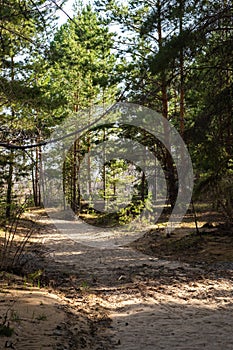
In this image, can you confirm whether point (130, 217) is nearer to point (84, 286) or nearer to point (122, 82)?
point (122, 82)

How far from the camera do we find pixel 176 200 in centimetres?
1484

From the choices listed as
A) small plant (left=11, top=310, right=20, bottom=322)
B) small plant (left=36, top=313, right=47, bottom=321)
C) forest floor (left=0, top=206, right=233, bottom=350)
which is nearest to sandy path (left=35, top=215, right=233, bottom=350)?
forest floor (left=0, top=206, right=233, bottom=350)

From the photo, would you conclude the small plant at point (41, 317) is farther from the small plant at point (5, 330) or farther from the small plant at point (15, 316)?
the small plant at point (5, 330)

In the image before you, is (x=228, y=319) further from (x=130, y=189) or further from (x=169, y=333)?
(x=130, y=189)

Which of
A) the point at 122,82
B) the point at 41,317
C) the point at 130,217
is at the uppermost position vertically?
the point at 122,82

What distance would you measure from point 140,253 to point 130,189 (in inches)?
339

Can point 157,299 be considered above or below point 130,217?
below

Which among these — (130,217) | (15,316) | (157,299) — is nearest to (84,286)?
(157,299)

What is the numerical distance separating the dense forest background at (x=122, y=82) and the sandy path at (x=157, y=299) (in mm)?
2290

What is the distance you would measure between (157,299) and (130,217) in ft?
30.4

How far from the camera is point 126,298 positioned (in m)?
7.25

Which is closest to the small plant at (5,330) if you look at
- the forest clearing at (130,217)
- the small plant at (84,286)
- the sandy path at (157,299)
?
the forest clearing at (130,217)

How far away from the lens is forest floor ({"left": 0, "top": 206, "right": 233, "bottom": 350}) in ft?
16.8

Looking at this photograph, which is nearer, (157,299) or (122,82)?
(157,299)
